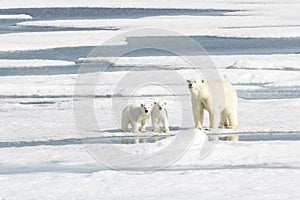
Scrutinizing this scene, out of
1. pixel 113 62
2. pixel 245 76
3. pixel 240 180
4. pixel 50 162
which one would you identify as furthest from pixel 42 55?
pixel 240 180

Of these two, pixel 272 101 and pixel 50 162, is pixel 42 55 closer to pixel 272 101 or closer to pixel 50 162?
pixel 272 101

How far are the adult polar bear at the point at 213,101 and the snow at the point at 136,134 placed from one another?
139 millimetres

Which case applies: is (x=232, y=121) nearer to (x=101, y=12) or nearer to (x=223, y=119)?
(x=223, y=119)

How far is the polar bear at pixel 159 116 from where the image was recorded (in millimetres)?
7664

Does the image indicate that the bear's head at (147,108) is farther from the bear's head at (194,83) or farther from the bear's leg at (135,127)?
the bear's head at (194,83)

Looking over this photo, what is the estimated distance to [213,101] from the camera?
7.69 meters

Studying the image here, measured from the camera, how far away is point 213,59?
13.7 meters

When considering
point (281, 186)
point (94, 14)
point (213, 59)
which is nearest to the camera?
point (281, 186)

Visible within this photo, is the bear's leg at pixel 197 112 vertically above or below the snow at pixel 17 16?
below

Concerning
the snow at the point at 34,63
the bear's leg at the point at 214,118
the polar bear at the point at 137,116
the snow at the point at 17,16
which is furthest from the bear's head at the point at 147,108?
the snow at the point at 17,16

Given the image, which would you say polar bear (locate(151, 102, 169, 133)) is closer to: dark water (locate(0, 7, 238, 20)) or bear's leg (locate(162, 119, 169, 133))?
bear's leg (locate(162, 119, 169, 133))

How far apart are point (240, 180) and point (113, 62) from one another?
859 centimetres

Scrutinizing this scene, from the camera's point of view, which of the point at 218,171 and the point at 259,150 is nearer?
the point at 218,171

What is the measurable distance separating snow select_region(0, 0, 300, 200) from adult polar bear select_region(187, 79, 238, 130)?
14 centimetres
